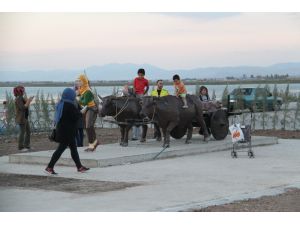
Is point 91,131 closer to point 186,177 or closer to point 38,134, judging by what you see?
point 186,177

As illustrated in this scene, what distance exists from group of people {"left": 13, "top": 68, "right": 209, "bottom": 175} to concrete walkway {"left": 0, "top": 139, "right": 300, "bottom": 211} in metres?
0.64

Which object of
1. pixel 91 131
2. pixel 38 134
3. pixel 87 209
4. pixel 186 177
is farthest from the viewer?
pixel 38 134

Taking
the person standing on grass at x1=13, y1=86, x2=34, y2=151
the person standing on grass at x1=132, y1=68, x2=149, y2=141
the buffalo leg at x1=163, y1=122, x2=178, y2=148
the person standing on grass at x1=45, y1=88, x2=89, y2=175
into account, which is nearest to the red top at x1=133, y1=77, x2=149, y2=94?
the person standing on grass at x1=132, y1=68, x2=149, y2=141

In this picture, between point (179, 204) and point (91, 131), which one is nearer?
point (179, 204)

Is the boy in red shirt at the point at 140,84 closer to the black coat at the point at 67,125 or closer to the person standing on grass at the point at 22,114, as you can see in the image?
the person standing on grass at the point at 22,114

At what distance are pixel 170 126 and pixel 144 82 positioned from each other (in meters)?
2.24

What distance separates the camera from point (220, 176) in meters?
13.0

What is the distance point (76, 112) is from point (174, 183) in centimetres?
270

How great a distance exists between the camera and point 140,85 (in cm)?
1862

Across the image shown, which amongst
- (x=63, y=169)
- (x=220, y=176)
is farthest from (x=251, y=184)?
(x=63, y=169)

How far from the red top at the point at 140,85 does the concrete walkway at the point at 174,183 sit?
280cm

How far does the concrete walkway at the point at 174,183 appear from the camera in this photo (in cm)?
1002

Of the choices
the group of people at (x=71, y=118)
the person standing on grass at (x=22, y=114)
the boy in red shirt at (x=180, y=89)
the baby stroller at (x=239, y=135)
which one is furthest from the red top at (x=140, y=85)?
the baby stroller at (x=239, y=135)

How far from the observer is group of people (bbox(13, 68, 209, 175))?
13508 millimetres
